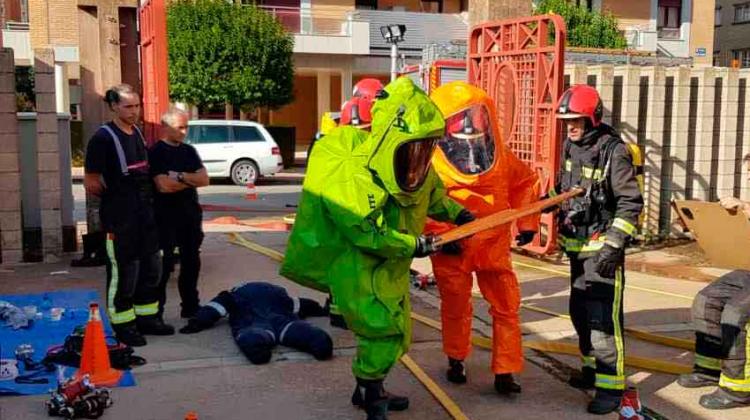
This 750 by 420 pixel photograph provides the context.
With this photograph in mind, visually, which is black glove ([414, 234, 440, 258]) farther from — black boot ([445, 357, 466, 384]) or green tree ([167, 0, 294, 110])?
green tree ([167, 0, 294, 110])

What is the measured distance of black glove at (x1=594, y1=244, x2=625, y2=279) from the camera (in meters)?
4.71

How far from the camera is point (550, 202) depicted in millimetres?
4945

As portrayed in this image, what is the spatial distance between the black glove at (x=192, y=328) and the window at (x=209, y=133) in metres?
14.8

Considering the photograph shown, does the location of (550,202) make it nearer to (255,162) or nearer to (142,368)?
(142,368)

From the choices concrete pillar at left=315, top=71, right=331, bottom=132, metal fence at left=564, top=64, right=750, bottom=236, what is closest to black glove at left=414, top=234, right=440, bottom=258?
metal fence at left=564, top=64, right=750, bottom=236

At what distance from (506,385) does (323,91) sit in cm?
3148

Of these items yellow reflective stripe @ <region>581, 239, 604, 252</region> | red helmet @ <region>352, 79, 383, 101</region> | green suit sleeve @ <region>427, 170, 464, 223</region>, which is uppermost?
red helmet @ <region>352, 79, 383, 101</region>

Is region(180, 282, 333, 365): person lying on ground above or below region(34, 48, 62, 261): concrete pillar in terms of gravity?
below

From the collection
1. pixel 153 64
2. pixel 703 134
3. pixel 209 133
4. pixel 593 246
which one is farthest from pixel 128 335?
pixel 209 133

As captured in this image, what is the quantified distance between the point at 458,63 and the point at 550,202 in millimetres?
8609

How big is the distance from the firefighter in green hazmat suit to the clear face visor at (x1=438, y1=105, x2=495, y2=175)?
82 centimetres

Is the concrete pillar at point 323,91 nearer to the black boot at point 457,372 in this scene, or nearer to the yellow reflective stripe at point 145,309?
the yellow reflective stripe at point 145,309

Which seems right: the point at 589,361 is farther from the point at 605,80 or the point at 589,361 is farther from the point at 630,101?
the point at 630,101

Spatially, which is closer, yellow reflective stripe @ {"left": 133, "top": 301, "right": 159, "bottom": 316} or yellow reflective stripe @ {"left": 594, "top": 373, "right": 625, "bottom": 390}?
yellow reflective stripe @ {"left": 594, "top": 373, "right": 625, "bottom": 390}
